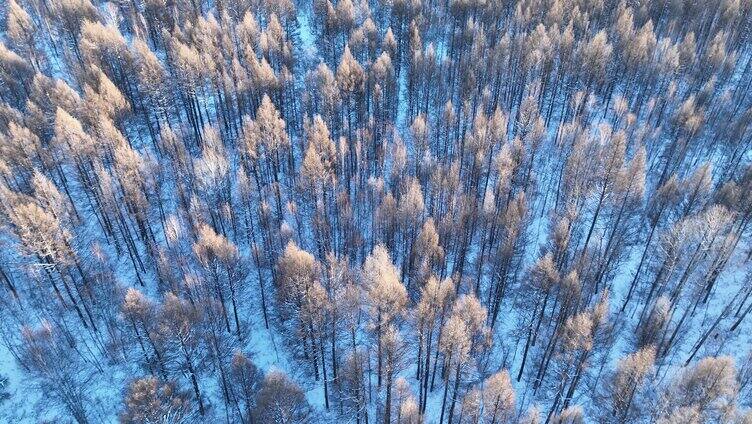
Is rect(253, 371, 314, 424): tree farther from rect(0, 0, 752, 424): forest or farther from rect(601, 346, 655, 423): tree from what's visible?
rect(601, 346, 655, 423): tree

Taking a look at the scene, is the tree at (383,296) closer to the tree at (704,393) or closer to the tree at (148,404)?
the tree at (148,404)

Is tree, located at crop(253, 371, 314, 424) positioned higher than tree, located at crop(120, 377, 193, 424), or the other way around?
tree, located at crop(120, 377, 193, 424)

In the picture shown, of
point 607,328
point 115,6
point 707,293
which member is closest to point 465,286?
point 607,328

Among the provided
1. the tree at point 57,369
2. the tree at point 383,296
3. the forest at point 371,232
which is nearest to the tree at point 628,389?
the forest at point 371,232

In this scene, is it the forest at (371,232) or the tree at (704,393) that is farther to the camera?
the forest at (371,232)

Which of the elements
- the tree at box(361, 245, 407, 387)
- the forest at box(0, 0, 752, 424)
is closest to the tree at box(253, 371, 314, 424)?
the forest at box(0, 0, 752, 424)

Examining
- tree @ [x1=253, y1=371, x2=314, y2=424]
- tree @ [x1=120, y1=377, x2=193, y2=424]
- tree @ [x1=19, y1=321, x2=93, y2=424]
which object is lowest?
tree @ [x1=19, y1=321, x2=93, y2=424]

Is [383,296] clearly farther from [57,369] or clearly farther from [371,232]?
[57,369]

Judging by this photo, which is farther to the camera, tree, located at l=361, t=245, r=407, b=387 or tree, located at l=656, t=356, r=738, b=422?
tree, located at l=361, t=245, r=407, b=387
